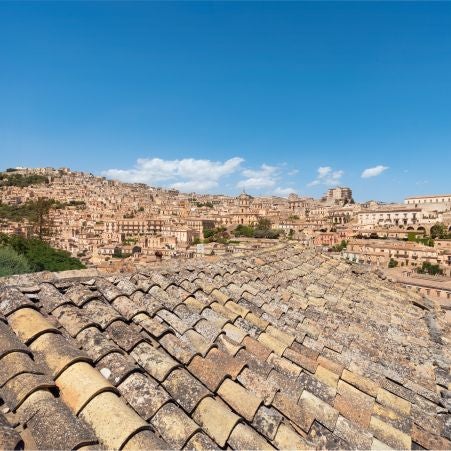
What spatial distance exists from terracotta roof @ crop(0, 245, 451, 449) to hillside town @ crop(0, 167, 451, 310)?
37.7 m

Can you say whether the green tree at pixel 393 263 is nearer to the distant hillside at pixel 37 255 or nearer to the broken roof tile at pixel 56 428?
the distant hillside at pixel 37 255

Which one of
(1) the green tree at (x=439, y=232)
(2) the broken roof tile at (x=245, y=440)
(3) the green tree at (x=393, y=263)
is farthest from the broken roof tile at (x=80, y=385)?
(1) the green tree at (x=439, y=232)

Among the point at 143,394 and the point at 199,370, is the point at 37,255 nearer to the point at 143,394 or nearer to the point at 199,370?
the point at 199,370

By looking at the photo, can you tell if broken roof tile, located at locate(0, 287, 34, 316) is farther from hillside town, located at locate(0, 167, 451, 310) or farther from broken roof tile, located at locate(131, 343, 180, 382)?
hillside town, located at locate(0, 167, 451, 310)

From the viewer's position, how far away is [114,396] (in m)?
2.02

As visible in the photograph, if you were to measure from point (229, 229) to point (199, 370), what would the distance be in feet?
331

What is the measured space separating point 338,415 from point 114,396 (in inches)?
73.7

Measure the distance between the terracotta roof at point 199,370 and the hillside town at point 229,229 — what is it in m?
37.7

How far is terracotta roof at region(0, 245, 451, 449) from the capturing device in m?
1.91

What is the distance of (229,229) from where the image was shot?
104m

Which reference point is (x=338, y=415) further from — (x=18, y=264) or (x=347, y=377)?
(x=18, y=264)

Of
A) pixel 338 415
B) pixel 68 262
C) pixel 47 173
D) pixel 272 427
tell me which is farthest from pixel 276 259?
pixel 47 173

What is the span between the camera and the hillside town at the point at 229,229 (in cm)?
6153

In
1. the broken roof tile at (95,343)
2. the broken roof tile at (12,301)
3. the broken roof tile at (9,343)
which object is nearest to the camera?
the broken roof tile at (9,343)
